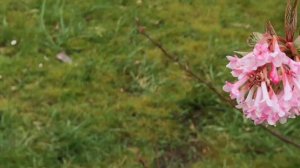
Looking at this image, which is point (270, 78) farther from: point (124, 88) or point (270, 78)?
point (124, 88)

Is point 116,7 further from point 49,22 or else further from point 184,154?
point 184,154

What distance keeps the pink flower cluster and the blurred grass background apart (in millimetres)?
1767

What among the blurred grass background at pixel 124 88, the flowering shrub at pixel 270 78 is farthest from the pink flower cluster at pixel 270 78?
the blurred grass background at pixel 124 88

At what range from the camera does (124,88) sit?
368 cm

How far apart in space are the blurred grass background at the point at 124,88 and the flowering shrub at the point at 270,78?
1741mm

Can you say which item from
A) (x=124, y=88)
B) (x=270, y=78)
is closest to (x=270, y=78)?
(x=270, y=78)

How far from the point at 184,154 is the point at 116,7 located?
1213mm

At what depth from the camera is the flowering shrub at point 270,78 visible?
4.28 ft

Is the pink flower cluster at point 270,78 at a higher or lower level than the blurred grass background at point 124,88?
higher

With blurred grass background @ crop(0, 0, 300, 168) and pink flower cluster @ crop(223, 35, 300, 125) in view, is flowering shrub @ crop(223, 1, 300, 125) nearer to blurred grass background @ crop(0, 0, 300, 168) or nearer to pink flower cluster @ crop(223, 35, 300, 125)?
pink flower cluster @ crop(223, 35, 300, 125)

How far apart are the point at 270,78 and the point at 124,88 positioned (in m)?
2.40

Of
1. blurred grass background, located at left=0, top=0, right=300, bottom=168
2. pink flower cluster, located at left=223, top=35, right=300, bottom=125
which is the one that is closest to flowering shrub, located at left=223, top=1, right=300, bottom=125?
pink flower cluster, located at left=223, top=35, right=300, bottom=125

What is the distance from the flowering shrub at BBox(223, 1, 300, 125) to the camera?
4.28 feet

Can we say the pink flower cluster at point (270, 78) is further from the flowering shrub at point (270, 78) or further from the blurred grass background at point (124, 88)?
the blurred grass background at point (124, 88)
